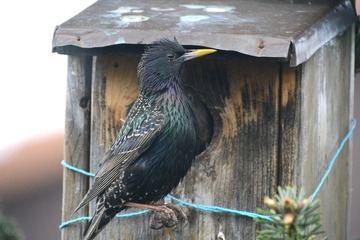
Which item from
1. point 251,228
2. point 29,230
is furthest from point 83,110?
point 29,230

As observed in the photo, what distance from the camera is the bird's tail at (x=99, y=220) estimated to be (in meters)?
4.03

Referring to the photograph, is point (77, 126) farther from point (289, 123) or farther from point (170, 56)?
point (289, 123)

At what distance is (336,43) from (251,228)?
3.02 ft

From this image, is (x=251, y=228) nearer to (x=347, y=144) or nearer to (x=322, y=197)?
(x=322, y=197)

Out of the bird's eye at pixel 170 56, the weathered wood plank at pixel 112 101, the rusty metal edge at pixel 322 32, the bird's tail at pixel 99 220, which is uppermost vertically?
the rusty metal edge at pixel 322 32

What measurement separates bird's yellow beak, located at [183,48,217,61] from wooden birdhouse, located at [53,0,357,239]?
0.03 metres

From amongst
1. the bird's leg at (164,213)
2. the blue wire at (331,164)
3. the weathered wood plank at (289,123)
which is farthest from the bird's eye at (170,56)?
the blue wire at (331,164)

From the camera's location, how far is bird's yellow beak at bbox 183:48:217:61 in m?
3.72

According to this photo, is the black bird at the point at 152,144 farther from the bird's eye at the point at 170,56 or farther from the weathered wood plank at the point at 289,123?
the weathered wood plank at the point at 289,123

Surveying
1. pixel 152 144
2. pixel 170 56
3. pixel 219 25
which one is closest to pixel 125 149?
pixel 152 144

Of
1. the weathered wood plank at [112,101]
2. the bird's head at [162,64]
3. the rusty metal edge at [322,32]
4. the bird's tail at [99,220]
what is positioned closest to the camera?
the rusty metal edge at [322,32]

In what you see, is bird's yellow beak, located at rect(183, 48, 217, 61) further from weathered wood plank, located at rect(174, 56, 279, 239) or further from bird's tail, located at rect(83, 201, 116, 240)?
bird's tail, located at rect(83, 201, 116, 240)

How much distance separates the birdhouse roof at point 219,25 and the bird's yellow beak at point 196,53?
26 millimetres

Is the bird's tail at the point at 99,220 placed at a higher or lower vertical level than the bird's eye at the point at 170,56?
lower
